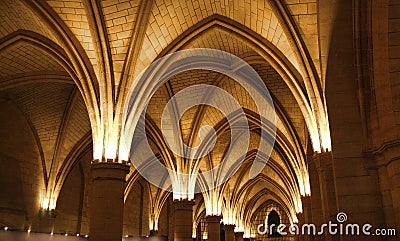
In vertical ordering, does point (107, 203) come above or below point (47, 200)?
below

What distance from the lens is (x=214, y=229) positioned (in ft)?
67.3

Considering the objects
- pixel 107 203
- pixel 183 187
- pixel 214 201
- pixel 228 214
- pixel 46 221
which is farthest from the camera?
pixel 228 214

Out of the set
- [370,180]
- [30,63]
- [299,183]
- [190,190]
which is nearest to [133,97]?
[30,63]

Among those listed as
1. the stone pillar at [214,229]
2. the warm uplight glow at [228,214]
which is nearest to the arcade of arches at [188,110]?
the stone pillar at [214,229]

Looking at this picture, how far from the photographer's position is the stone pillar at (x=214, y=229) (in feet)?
65.9

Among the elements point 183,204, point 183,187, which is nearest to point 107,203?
point 183,204

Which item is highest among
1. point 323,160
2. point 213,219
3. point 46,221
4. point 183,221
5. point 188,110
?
point 188,110

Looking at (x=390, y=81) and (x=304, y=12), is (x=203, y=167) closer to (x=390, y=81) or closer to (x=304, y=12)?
(x=304, y=12)

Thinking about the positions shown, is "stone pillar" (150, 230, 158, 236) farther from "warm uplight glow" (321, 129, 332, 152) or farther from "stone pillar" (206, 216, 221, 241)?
"warm uplight glow" (321, 129, 332, 152)

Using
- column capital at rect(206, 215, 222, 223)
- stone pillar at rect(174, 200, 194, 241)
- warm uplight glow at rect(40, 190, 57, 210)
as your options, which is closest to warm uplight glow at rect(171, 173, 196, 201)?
A: stone pillar at rect(174, 200, 194, 241)

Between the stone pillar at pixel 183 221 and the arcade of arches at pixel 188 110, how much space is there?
0.05 meters

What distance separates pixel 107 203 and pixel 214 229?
10.8 m

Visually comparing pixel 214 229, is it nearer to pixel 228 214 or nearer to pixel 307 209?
pixel 307 209

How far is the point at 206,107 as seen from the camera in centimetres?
1716
